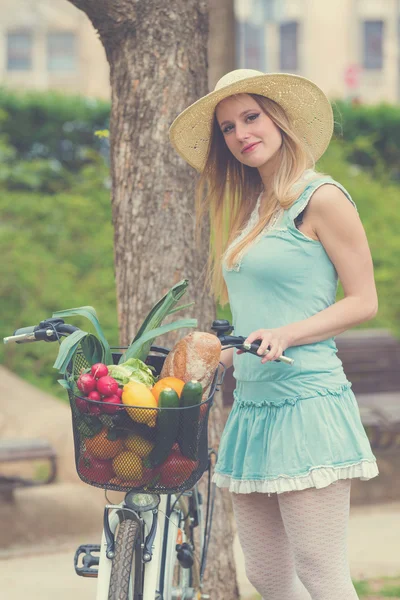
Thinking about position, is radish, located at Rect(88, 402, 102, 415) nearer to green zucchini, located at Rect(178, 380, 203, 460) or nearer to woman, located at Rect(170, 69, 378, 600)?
green zucchini, located at Rect(178, 380, 203, 460)

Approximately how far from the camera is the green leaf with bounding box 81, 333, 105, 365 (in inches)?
113

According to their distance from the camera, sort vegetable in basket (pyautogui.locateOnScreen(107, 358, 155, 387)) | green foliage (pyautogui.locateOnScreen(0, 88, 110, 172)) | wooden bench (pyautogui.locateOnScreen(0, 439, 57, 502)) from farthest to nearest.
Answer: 1. green foliage (pyautogui.locateOnScreen(0, 88, 110, 172))
2. wooden bench (pyautogui.locateOnScreen(0, 439, 57, 502))
3. vegetable in basket (pyautogui.locateOnScreen(107, 358, 155, 387))

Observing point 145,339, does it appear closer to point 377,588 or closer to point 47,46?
point 377,588

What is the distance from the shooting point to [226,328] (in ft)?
9.74

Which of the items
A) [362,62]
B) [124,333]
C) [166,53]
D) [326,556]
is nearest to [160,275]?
[124,333]

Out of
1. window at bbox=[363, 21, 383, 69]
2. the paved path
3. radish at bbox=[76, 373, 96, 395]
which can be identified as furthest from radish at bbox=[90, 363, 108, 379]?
window at bbox=[363, 21, 383, 69]

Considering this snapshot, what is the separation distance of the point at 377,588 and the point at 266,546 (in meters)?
1.97

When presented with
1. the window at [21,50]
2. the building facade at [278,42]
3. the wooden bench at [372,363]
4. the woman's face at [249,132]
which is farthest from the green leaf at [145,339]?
the window at [21,50]

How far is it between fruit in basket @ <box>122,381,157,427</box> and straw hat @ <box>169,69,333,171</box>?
3.08 ft

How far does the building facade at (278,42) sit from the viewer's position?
29.1m

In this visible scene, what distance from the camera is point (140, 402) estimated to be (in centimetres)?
262

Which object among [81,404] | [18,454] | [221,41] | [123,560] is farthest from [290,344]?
[221,41]

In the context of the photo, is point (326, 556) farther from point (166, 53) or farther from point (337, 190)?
point (166, 53)

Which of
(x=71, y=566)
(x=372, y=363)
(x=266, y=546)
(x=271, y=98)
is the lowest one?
(x=71, y=566)
